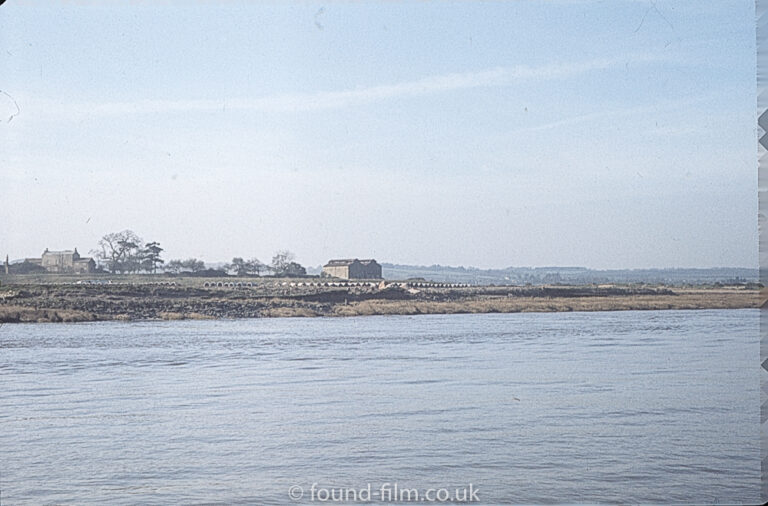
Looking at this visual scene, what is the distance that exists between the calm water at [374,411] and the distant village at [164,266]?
1.64 feet

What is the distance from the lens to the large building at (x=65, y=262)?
21.9 feet

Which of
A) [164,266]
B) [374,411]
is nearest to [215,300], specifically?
[164,266]

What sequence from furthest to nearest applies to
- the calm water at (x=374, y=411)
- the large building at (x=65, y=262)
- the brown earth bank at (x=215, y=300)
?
the brown earth bank at (x=215, y=300) → the large building at (x=65, y=262) → the calm water at (x=374, y=411)

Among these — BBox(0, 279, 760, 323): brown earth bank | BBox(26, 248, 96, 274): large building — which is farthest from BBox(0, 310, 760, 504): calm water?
BBox(26, 248, 96, 274): large building

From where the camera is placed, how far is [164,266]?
6996 mm

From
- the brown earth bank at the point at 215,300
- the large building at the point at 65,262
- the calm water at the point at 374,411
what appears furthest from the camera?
the brown earth bank at the point at 215,300

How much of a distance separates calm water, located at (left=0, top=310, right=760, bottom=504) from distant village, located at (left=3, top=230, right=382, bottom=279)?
1.64ft

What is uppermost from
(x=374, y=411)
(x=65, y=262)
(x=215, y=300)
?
(x=65, y=262)

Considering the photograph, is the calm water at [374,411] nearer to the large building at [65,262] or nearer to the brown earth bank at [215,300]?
the brown earth bank at [215,300]

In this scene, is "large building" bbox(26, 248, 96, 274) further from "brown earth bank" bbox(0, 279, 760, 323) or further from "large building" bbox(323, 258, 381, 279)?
"large building" bbox(323, 258, 381, 279)

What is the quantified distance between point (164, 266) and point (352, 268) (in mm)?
1607

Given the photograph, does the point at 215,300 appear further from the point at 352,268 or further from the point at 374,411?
the point at 374,411

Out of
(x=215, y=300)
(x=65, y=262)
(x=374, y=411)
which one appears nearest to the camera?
(x=374, y=411)

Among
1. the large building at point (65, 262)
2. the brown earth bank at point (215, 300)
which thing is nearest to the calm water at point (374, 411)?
the brown earth bank at point (215, 300)
